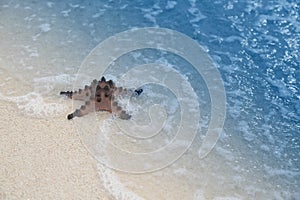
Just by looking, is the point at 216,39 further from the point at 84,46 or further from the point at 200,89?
the point at 84,46

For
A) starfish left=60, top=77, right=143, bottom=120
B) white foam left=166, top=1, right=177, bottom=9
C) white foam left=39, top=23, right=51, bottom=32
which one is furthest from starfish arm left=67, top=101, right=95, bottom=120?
white foam left=166, top=1, right=177, bottom=9

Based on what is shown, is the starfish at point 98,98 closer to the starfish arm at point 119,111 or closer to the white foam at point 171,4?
the starfish arm at point 119,111

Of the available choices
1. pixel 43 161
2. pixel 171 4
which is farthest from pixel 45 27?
pixel 43 161

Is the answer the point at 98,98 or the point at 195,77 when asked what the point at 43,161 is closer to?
the point at 98,98

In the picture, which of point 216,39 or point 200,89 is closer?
point 200,89

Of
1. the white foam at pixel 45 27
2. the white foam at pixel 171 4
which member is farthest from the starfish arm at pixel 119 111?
the white foam at pixel 171 4

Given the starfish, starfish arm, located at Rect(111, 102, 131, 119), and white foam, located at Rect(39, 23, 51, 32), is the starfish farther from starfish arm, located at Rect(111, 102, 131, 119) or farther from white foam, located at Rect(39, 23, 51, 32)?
white foam, located at Rect(39, 23, 51, 32)

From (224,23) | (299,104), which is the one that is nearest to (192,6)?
(224,23)
